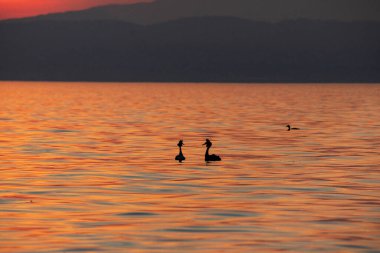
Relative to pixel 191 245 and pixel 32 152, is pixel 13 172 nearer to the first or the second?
pixel 32 152

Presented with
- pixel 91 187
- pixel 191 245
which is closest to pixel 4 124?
pixel 91 187

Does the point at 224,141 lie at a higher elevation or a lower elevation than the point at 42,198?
higher

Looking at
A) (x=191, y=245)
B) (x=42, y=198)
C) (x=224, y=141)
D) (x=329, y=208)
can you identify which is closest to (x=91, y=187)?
(x=42, y=198)

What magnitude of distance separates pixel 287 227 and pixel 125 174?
11.9 metres

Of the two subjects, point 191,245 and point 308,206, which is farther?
point 308,206

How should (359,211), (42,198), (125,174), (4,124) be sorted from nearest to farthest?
(359,211) → (42,198) → (125,174) → (4,124)

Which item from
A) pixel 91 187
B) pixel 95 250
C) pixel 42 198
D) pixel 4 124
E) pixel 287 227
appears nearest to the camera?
pixel 95 250

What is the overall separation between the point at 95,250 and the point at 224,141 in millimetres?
31317

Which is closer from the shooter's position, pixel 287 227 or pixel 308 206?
pixel 287 227

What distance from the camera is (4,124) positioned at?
65.9 metres

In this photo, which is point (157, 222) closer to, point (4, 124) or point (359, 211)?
point (359, 211)

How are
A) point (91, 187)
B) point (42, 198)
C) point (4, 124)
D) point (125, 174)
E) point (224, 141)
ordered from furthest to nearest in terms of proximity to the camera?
point (4, 124), point (224, 141), point (125, 174), point (91, 187), point (42, 198)

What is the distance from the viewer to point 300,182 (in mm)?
31641

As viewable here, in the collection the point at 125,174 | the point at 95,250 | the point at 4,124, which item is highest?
the point at 4,124
